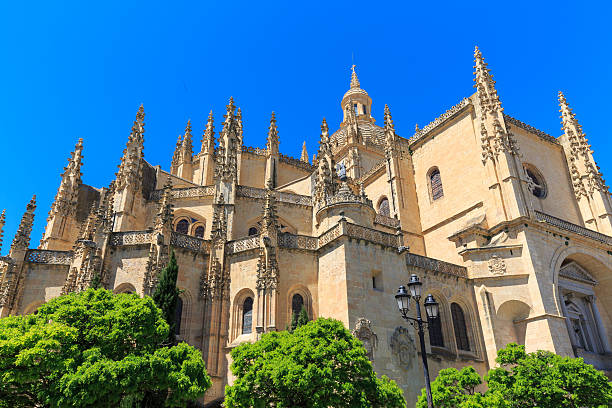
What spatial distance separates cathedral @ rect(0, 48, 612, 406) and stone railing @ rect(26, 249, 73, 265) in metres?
0.08

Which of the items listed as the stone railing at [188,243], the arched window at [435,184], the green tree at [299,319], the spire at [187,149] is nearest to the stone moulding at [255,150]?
the spire at [187,149]

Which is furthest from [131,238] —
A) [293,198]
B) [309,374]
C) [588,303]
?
[588,303]

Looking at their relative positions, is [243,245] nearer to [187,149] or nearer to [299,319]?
[299,319]

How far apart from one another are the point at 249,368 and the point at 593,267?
2474cm

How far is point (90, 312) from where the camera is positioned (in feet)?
45.1

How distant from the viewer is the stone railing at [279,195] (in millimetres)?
27473

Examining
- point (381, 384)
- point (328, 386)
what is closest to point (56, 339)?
point (328, 386)

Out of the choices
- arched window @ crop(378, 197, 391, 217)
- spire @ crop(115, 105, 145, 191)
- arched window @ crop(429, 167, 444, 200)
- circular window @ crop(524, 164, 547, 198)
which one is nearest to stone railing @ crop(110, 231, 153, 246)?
spire @ crop(115, 105, 145, 191)

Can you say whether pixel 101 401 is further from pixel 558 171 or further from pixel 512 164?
pixel 558 171

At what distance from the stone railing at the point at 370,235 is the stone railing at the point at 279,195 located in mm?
7999

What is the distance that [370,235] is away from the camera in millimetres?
21094

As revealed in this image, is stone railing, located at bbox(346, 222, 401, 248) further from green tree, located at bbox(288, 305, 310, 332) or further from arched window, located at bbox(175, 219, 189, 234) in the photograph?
arched window, located at bbox(175, 219, 189, 234)

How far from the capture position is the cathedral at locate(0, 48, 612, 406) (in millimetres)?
20172

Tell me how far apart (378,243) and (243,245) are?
6.61 metres
